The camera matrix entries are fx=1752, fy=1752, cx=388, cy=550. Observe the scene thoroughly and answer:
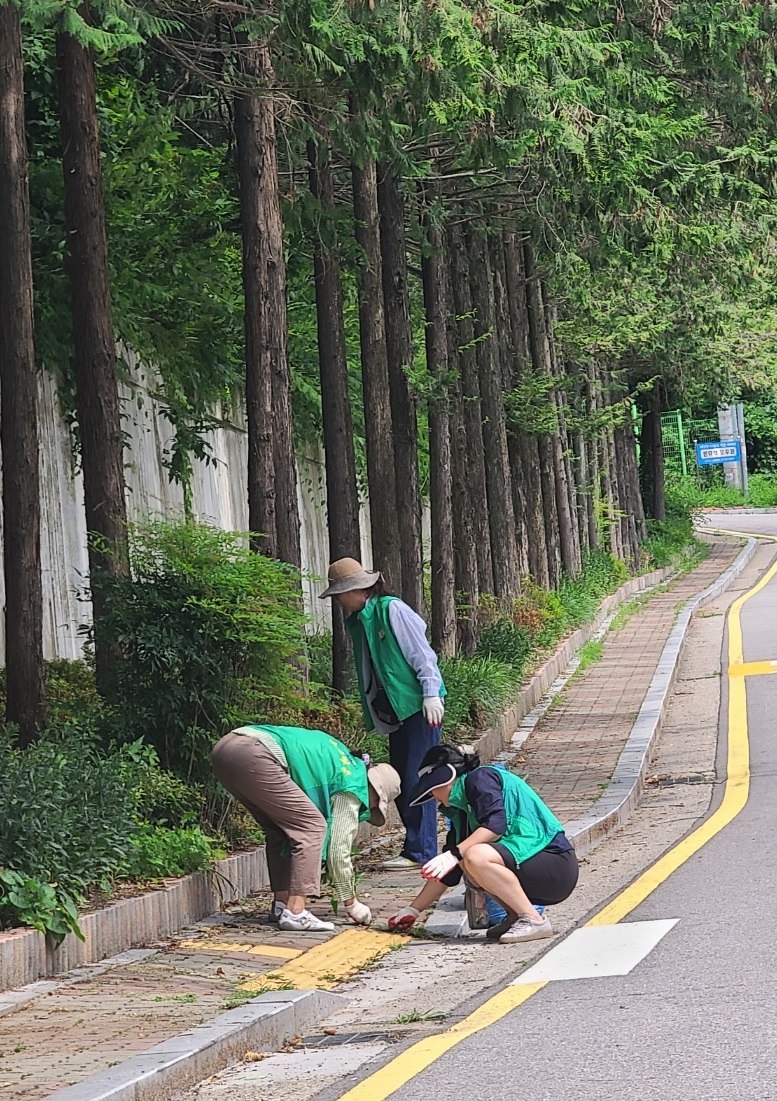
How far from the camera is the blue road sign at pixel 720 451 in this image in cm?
7550

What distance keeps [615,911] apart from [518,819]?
2.51ft

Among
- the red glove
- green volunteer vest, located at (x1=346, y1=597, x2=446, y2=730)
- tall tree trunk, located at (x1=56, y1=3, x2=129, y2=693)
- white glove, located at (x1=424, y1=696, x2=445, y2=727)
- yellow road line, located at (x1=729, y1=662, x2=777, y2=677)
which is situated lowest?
the red glove

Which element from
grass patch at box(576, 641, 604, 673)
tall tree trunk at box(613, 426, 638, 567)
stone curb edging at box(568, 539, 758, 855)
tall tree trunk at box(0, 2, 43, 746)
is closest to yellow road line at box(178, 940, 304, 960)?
tall tree trunk at box(0, 2, 43, 746)

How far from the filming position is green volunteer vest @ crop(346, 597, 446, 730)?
Answer: 10469 millimetres

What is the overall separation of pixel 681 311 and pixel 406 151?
14.9 metres

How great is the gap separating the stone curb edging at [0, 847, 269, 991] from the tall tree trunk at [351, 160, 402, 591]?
24.4ft

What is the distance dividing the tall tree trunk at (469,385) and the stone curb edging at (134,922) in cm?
1321

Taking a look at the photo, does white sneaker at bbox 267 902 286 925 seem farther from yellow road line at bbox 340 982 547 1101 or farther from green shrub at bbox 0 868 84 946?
yellow road line at bbox 340 982 547 1101

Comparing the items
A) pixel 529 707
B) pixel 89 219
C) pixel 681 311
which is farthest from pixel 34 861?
pixel 681 311

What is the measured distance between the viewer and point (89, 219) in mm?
12062

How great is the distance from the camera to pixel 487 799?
28.6ft

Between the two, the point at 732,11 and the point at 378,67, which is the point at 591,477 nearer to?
Result: the point at 732,11

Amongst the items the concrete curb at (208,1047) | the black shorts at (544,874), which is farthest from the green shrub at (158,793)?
the concrete curb at (208,1047)

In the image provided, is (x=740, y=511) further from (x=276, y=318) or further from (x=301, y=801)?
(x=301, y=801)
